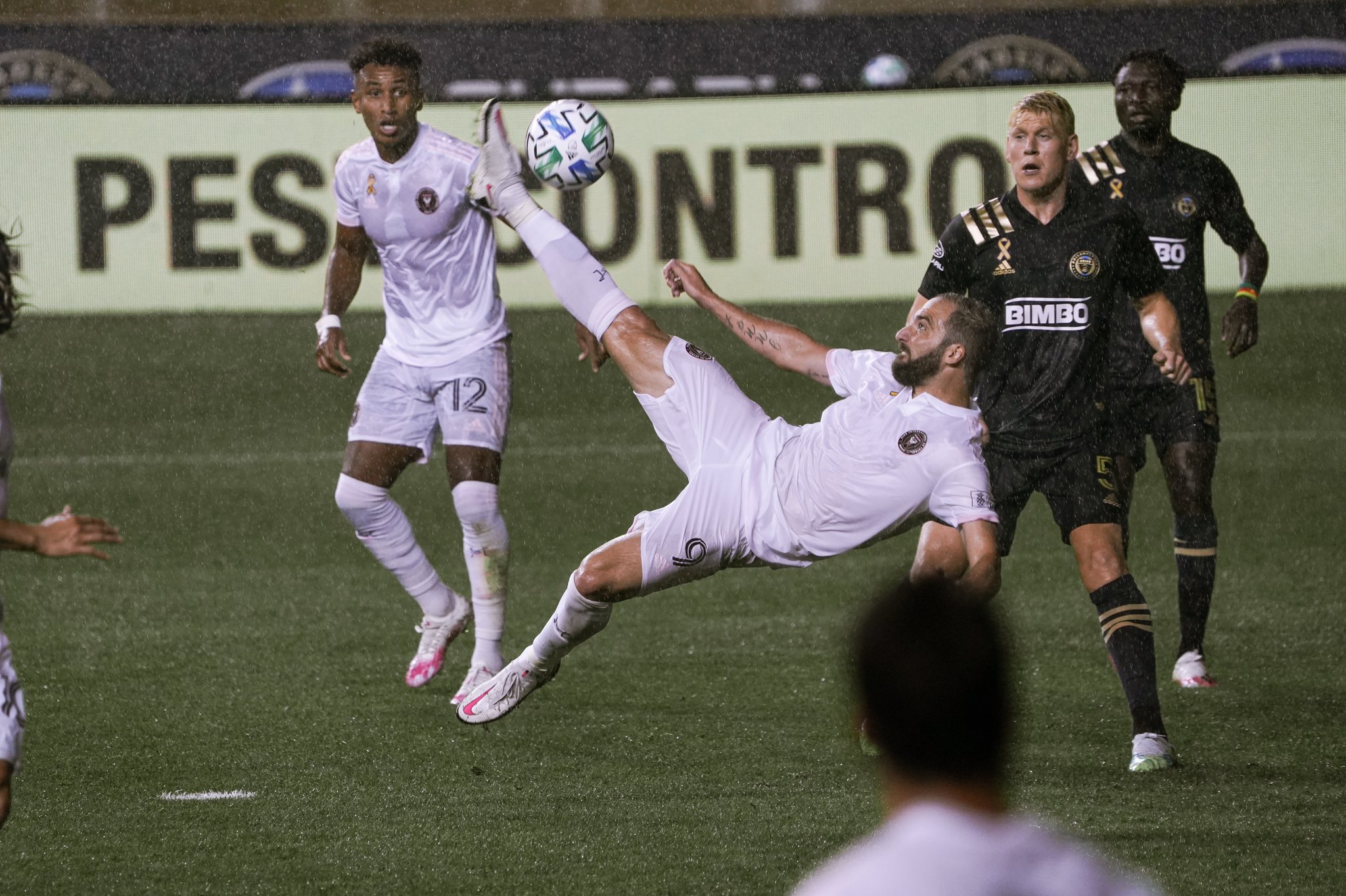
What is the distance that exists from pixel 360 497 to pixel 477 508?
52 centimetres

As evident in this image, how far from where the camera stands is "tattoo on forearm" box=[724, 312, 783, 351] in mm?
5797

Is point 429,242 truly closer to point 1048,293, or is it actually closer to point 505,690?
point 505,690

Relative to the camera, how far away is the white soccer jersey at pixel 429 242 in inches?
290

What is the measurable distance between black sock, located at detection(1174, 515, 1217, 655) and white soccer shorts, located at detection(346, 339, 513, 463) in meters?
2.79

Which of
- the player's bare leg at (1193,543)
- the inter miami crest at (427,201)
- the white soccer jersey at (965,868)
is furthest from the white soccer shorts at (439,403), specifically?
the white soccer jersey at (965,868)

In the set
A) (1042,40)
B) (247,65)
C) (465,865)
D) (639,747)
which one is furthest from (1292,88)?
(465,865)

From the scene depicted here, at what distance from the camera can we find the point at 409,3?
79.3ft

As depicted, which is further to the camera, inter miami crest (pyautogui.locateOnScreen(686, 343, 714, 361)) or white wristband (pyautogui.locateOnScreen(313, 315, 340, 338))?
white wristband (pyautogui.locateOnScreen(313, 315, 340, 338))

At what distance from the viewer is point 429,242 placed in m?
7.41

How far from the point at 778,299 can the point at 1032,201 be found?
919 cm

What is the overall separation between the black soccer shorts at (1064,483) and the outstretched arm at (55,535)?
3.12 metres

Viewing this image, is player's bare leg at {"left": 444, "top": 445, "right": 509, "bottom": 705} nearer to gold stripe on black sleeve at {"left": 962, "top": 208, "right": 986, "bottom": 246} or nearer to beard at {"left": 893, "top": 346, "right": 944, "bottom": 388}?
gold stripe on black sleeve at {"left": 962, "top": 208, "right": 986, "bottom": 246}

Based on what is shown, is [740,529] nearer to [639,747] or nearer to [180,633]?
[639,747]

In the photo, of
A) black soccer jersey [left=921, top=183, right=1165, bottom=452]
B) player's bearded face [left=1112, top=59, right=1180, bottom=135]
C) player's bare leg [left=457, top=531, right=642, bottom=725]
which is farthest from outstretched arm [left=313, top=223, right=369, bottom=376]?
player's bearded face [left=1112, top=59, right=1180, bottom=135]
